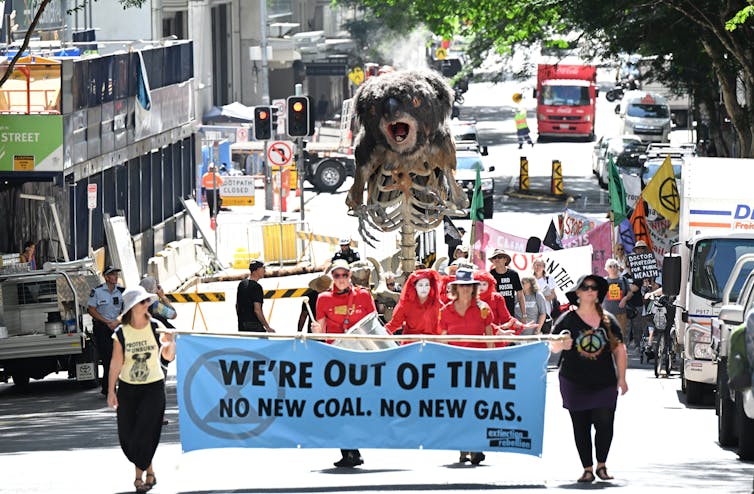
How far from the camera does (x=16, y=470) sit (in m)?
13.4

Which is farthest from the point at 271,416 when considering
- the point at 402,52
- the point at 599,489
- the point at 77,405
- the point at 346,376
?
the point at 402,52

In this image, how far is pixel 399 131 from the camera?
2320 centimetres

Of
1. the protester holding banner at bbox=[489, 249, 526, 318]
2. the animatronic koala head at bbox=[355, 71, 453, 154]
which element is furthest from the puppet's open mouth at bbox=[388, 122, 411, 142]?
the protester holding banner at bbox=[489, 249, 526, 318]

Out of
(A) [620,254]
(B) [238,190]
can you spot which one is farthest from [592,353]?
(B) [238,190]

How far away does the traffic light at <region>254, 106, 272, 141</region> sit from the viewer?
35719 millimetres

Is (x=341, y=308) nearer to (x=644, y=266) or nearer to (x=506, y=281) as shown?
(x=506, y=281)

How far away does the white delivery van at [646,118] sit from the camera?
62.5 metres

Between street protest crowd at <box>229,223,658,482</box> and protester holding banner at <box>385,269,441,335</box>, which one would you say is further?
protester holding banner at <box>385,269,441,335</box>

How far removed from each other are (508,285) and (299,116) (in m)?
13.9

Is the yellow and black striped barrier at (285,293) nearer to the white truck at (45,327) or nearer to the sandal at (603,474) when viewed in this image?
the white truck at (45,327)

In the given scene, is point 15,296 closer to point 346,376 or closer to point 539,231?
point 346,376

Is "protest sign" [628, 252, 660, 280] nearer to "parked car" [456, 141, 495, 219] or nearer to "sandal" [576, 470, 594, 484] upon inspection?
"sandal" [576, 470, 594, 484]

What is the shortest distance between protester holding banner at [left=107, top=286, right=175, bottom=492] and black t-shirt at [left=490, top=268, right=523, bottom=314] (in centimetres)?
873

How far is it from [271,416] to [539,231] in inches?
1117
